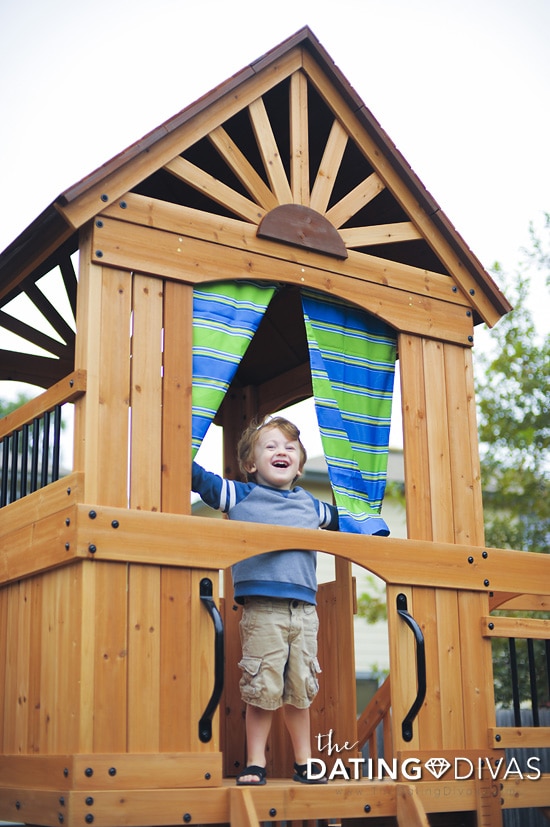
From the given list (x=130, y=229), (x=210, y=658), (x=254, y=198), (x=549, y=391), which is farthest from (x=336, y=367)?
(x=549, y=391)

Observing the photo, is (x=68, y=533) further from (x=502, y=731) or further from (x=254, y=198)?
(x=502, y=731)

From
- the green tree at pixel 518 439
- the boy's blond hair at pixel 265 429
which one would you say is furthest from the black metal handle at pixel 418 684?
the green tree at pixel 518 439

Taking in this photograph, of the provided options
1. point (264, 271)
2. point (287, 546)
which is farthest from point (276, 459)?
point (264, 271)

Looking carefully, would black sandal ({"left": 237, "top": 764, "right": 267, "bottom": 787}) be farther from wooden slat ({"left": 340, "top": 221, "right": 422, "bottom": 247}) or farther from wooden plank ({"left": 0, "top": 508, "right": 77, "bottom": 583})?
wooden slat ({"left": 340, "top": 221, "right": 422, "bottom": 247})

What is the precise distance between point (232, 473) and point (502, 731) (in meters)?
2.73

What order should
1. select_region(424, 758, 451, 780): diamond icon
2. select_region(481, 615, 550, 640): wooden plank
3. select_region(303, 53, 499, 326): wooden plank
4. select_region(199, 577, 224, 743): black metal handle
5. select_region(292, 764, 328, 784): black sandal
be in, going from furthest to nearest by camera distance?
select_region(303, 53, 499, 326): wooden plank
select_region(481, 615, 550, 640): wooden plank
select_region(424, 758, 451, 780): diamond icon
select_region(292, 764, 328, 784): black sandal
select_region(199, 577, 224, 743): black metal handle

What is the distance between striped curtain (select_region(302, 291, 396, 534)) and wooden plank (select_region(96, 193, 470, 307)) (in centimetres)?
22

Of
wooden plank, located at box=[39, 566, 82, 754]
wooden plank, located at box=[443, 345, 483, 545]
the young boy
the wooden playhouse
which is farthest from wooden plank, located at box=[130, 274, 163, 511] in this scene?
wooden plank, located at box=[443, 345, 483, 545]

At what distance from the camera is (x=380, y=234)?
6125mm

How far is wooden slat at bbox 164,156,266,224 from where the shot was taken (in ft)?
17.9

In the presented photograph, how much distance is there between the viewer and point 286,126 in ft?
21.4

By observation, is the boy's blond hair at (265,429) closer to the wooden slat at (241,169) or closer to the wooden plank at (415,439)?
the wooden plank at (415,439)

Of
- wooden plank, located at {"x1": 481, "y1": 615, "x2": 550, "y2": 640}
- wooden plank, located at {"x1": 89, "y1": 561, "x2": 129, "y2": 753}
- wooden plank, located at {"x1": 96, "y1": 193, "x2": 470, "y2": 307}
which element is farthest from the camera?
wooden plank, located at {"x1": 481, "y1": 615, "x2": 550, "y2": 640}

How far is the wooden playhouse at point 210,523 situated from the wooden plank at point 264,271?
1cm
